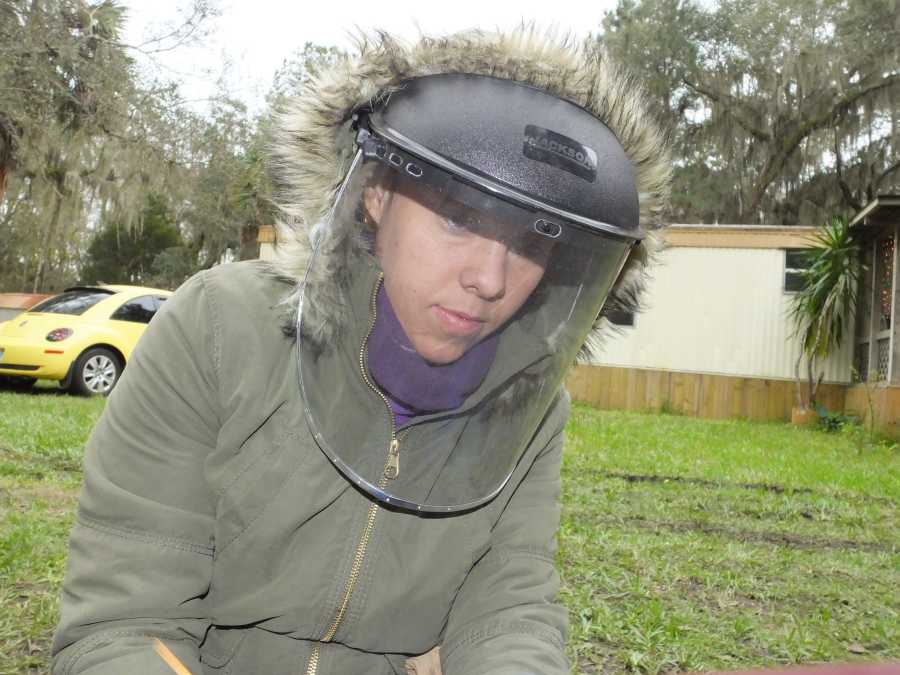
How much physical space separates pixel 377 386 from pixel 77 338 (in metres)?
8.55

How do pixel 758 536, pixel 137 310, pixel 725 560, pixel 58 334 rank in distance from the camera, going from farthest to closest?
pixel 137 310 < pixel 58 334 < pixel 758 536 < pixel 725 560

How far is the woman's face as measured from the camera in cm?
141

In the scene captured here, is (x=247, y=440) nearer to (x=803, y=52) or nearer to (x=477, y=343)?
(x=477, y=343)

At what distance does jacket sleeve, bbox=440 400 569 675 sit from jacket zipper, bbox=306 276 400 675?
247mm

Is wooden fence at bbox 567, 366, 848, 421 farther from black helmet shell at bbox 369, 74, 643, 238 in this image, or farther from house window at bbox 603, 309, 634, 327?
black helmet shell at bbox 369, 74, 643, 238

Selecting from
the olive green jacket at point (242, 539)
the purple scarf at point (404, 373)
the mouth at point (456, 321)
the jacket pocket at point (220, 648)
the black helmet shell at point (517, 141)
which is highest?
the black helmet shell at point (517, 141)

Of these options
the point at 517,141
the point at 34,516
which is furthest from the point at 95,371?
the point at 517,141

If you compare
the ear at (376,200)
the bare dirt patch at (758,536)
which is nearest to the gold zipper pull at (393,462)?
the ear at (376,200)

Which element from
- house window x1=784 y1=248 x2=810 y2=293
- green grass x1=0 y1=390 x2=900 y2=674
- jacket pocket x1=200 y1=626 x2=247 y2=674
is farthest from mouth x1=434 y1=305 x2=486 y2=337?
house window x1=784 y1=248 x2=810 y2=293

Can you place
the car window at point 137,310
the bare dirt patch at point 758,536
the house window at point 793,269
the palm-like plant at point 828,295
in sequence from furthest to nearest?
the house window at point 793,269 → the palm-like plant at point 828,295 → the car window at point 137,310 → the bare dirt patch at point 758,536

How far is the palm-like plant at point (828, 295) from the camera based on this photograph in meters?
12.3

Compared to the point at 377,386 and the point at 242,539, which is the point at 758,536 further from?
the point at 242,539

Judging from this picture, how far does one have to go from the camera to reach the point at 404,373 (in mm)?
1484

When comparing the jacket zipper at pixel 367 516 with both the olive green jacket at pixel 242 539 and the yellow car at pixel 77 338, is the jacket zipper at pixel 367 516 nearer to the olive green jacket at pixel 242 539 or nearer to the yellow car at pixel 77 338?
the olive green jacket at pixel 242 539
